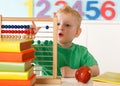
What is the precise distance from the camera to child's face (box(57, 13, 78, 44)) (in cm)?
125

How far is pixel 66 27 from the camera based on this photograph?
4.18 ft

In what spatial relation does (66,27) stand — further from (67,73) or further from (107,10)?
(107,10)

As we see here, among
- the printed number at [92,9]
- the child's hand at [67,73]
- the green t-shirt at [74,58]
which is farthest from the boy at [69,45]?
the printed number at [92,9]

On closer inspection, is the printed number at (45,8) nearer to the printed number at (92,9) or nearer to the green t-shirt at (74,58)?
the printed number at (92,9)

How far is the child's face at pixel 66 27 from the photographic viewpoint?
125 centimetres

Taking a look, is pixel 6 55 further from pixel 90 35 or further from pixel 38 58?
pixel 90 35

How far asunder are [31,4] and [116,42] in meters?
→ 0.72

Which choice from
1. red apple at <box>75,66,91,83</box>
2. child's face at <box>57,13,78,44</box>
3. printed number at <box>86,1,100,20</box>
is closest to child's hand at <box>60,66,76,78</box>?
red apple at <box>75,66,91,83</box>

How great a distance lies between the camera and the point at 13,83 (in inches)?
24.0

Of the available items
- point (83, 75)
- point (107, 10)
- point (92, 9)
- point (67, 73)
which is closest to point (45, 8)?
point (92, 9)

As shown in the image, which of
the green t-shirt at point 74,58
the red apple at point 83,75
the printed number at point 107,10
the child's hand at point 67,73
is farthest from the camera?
the printed number at point 107,10

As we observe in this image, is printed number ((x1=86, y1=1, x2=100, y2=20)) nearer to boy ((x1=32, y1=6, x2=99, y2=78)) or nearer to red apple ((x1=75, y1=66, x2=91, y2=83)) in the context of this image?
boy ((x1=32, y1=6, x2=99, y2=78))

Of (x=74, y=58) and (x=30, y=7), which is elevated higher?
(x=30, y=7)

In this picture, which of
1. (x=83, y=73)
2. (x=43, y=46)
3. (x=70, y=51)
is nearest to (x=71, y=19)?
(x=70, y=51)
